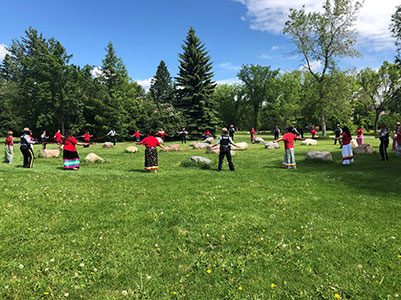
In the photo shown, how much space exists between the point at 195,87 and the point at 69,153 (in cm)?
2891

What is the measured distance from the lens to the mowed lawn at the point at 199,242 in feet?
12.2

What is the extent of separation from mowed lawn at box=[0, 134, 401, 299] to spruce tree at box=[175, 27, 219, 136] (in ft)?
101

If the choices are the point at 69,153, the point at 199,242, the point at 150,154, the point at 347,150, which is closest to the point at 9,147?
the point at 69,153

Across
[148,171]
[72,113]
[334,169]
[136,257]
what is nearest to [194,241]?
[136,257]

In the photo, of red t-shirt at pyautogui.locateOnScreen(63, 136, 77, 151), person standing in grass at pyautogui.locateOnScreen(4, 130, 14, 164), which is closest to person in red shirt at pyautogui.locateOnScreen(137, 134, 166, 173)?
red t-shirt at pyautogui.locateOnScreen(63, 136, 77, 151)

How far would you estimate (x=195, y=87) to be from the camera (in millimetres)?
39688

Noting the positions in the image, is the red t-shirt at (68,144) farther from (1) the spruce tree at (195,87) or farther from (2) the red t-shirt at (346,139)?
(1) the spruce tree at (195,87)

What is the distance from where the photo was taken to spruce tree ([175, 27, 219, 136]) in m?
39.1

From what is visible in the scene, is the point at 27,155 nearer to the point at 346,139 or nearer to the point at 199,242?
the point at 199,242

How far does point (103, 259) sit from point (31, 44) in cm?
6842

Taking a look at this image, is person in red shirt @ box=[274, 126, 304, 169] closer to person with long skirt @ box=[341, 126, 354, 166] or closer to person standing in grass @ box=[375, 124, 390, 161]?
person with long skirt @ box=[341, 126, 354, 166]

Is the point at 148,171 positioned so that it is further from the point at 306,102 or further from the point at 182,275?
the point at 306,102

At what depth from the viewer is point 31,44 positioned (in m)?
56.3

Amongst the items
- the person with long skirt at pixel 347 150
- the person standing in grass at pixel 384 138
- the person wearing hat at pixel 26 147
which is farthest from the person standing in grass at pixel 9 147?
the person standing in grass at pixel 384 138
